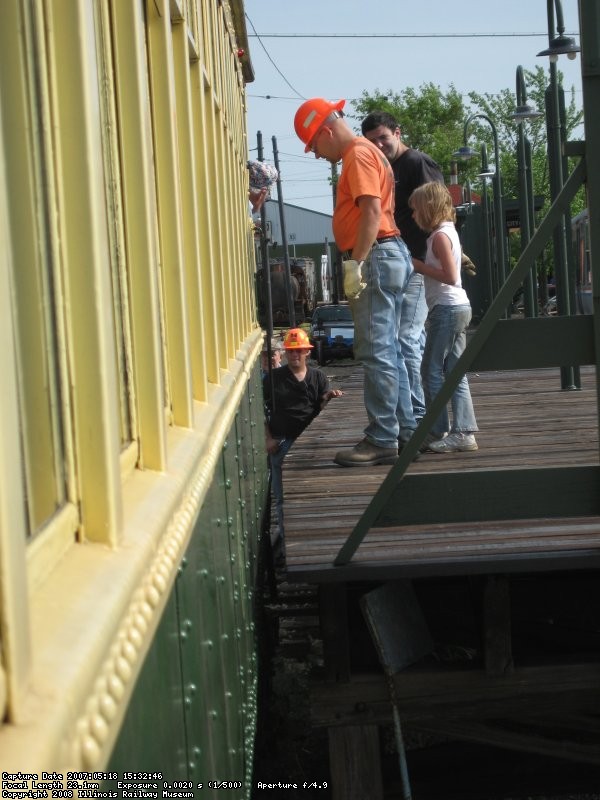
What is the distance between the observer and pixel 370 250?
5820 mm

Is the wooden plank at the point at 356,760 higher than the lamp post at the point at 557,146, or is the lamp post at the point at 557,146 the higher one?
the lamp post at the point at 557,146

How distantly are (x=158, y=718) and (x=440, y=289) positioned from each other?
451cm

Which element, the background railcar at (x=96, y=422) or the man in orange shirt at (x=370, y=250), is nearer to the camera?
the background railcar at (x=96, y=422)

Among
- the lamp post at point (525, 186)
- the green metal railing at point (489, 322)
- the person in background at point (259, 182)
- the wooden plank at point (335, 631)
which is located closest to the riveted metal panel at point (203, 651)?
the green metal railing at point (489, 322)

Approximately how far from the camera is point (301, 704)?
28.4 feet

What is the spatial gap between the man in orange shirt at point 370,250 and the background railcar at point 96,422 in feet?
9.21

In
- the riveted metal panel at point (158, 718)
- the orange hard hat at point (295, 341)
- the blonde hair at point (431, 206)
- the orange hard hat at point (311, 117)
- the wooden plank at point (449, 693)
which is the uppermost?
the orange hard hat at point (311, 117)

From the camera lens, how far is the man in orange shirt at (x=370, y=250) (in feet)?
18.5

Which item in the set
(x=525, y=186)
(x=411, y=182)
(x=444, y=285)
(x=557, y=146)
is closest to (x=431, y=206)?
(x=444, y=285)

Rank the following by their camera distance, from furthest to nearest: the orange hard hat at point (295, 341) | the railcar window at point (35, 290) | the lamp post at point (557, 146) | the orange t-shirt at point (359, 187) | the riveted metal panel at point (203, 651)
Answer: the orange hard hat at point (295, 341) < the lamp post at point (557, 146) < the orange t-shirt at point (359, 187) < the riveted metal panel at point (203, 651) < the railcar window at point (35, 290)

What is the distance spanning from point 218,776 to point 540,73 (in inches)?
1320

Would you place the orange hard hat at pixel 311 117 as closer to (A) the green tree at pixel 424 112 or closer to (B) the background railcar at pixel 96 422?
(B) the background railcar at pixel 96 422

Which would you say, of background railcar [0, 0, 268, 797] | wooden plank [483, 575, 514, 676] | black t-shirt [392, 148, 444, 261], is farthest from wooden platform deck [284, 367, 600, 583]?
background railcar [0, 0, 268, 797]

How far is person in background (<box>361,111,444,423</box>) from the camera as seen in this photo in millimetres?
6402
